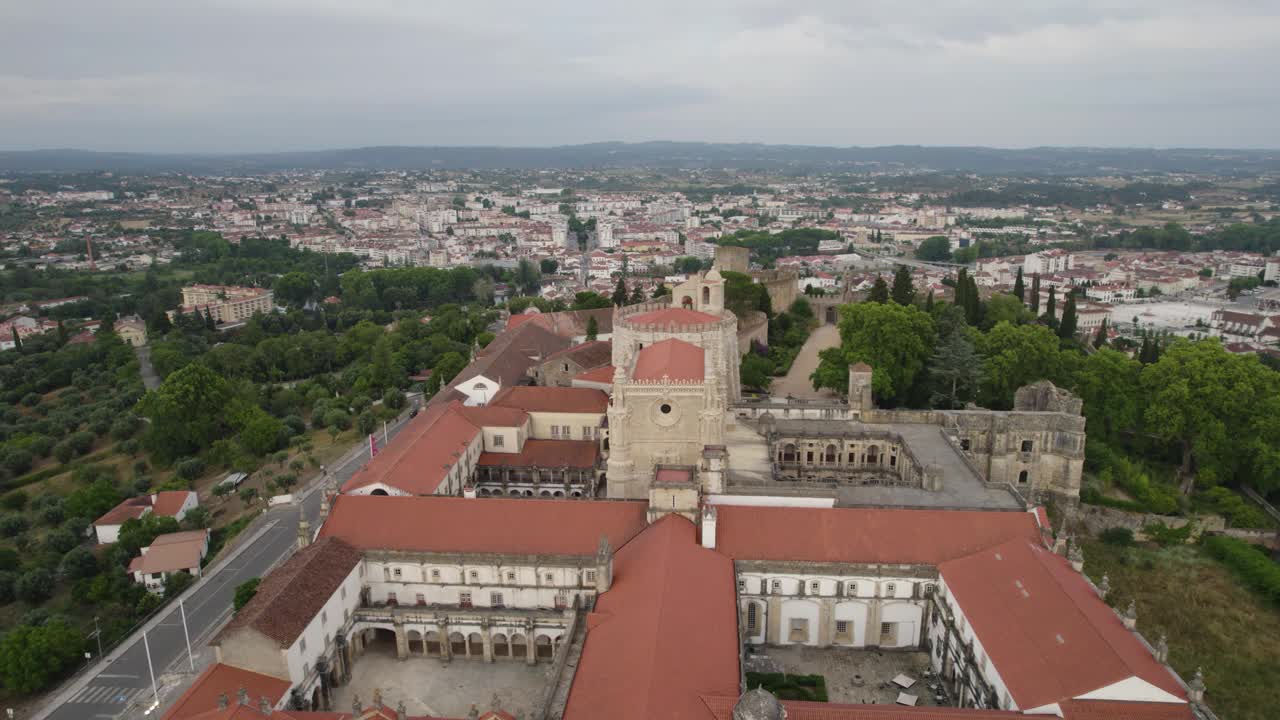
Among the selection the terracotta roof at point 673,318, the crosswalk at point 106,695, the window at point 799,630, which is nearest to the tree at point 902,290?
the terracotta roof at point 673,318

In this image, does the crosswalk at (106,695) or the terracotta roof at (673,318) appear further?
the terracotta roof at (673,318)

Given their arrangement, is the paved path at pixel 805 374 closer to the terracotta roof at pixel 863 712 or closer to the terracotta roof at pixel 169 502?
the terracotta roof at pixel 863 712

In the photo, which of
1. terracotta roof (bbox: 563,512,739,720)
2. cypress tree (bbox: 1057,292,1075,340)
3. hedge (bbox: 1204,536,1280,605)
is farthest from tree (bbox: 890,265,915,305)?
terracotta roof (bbox: 563,512,739,720)

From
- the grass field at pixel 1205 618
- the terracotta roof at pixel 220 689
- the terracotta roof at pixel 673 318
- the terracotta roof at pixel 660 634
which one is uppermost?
the terracotta roof at pixel 673 318

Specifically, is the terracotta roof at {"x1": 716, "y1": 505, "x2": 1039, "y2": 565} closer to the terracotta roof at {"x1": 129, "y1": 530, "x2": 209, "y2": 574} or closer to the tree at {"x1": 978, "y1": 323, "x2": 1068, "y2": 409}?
the tree at {"x1": 978, "y1": 323, "x2": 1068, "y2": 409}

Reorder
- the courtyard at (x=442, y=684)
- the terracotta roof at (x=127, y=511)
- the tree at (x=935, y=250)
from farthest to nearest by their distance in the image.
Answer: the tree at (x=935, y=250)
the terracotta roof at (x=127, y=511)
the courtyard at (x=442, y=684)
